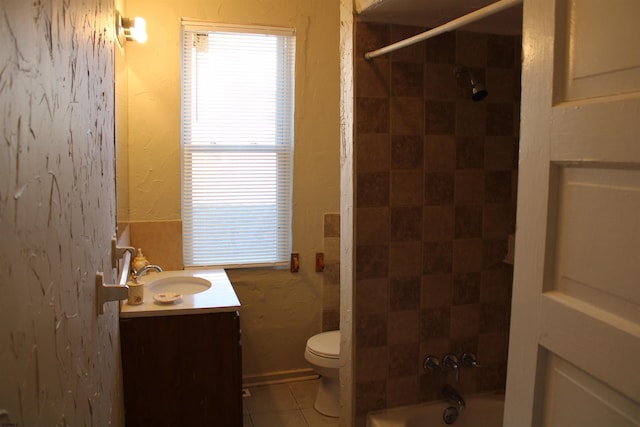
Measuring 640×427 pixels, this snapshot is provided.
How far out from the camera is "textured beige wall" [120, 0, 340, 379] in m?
3.03

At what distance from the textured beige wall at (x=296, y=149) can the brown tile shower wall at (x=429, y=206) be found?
128 cm

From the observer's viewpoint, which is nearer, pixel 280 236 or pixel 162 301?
pixel 162 301

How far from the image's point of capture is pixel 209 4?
3.09 metres

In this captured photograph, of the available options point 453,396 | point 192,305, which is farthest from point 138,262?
point 453,396

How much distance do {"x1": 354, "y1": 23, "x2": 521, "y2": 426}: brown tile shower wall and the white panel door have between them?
1015 millimetres

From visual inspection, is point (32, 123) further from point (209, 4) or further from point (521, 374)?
point (209, 4)

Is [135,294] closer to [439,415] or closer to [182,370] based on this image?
[182,370]

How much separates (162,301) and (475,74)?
168cm

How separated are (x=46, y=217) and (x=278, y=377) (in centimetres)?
296

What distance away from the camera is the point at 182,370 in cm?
232

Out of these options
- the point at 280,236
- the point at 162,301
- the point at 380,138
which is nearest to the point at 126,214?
the point at 162,301

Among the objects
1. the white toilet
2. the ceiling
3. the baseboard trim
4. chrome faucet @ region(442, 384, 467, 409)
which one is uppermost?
the ceiling

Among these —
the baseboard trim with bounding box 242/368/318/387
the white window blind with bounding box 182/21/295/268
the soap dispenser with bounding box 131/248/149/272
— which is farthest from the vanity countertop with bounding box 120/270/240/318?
the baseboard trim with bounding box 242/368/318/387

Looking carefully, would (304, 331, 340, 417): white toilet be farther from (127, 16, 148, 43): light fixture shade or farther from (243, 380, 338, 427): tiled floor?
(127, 16, 148, 43): light fixture shade
